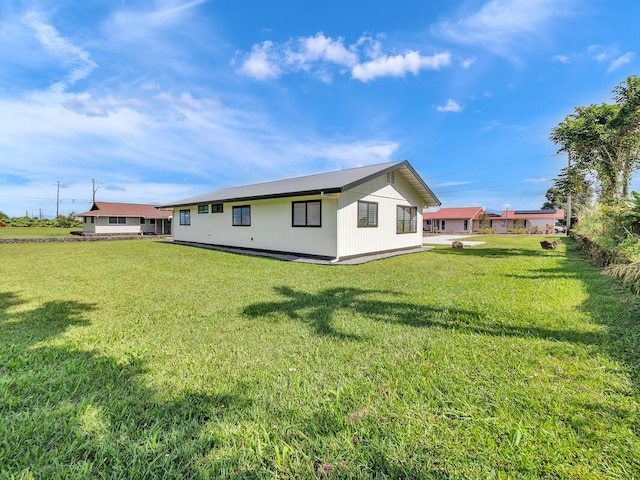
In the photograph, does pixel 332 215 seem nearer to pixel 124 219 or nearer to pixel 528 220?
pixel 124 219

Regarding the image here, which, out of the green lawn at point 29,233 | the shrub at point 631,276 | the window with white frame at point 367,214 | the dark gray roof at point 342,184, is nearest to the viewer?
the shrub at point 631,276

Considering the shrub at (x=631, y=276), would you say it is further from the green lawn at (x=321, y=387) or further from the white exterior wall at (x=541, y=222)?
the white exterior wall at (x=541, y=222)

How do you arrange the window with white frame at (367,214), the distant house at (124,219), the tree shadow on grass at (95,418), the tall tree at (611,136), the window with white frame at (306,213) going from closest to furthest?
1. the tree shadow on grass at (95,418)
2. the window with white frame at (306,213)
3. the tall tree at (611,136)
4. the window with white frame at (367,214)
5. the distant house at (124,219)

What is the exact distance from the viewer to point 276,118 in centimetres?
1634

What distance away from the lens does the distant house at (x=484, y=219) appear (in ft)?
135

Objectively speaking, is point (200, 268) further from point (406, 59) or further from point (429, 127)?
point (429, 127)

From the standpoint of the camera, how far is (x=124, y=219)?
31078mm

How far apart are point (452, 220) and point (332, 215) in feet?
126

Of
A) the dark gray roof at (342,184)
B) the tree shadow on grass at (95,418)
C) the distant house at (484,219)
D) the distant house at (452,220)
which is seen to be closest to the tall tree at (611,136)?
the dark gray roof at (342,184)

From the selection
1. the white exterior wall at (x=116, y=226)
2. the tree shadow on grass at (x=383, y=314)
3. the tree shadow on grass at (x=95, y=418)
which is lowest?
the tree shadow on grass at (x=95, y=418)

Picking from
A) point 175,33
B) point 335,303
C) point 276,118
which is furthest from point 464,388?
point 276,118

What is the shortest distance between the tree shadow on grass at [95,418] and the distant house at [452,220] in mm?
42224

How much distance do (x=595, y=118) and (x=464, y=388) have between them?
14868 mm

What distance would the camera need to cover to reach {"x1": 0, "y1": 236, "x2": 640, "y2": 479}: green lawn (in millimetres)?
1654
